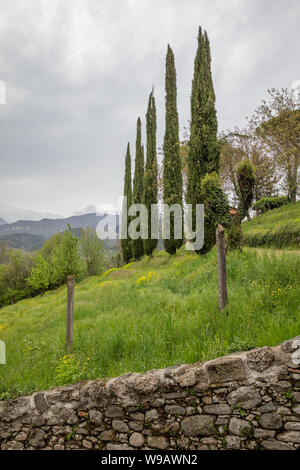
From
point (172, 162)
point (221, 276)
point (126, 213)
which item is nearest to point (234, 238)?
point (221, 276)

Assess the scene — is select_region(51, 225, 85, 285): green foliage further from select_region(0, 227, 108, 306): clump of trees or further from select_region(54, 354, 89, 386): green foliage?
select_region(54, 354, 89, 386): green foliage

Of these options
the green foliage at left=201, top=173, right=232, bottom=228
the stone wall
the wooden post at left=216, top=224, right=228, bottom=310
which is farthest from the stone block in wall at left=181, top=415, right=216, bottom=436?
the green foliage at left=201, top=173, right=232, bottom=228

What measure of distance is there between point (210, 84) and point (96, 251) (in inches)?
1084

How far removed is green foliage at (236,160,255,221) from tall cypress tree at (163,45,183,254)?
438 inches

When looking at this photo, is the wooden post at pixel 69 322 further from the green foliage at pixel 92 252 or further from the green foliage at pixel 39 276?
the green foliage at pixel 92 252

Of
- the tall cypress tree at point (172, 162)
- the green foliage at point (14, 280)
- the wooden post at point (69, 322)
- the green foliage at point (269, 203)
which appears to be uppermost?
the tall cypress tree at point (172, 162)

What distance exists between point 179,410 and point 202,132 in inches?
527

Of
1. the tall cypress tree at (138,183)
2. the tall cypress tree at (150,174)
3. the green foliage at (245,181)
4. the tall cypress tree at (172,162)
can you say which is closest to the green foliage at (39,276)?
the tall cypress tree at (138,183)

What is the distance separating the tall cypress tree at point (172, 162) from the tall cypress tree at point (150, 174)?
11.9 feet

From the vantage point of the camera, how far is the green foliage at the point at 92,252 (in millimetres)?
35562

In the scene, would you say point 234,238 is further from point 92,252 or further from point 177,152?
point 92,252

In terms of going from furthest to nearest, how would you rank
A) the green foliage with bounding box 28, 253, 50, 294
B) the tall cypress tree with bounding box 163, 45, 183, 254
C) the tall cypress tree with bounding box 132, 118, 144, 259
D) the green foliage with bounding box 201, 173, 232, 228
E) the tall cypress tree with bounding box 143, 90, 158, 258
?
the green foliage with bounding box 28, 253, 50, 294 → the tall cypress tree with bounding box 132, 118, 144, 259 → the tall cypress tree with bounding box 143, 90, 158, 258 → the tall cypress tree with bounding box 163, 45, 183, 254 → the green foliage with bounding box 201, 173, 232, 228

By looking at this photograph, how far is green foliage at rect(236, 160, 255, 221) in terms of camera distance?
21.4 ft

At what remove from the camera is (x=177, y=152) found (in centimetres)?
1811
